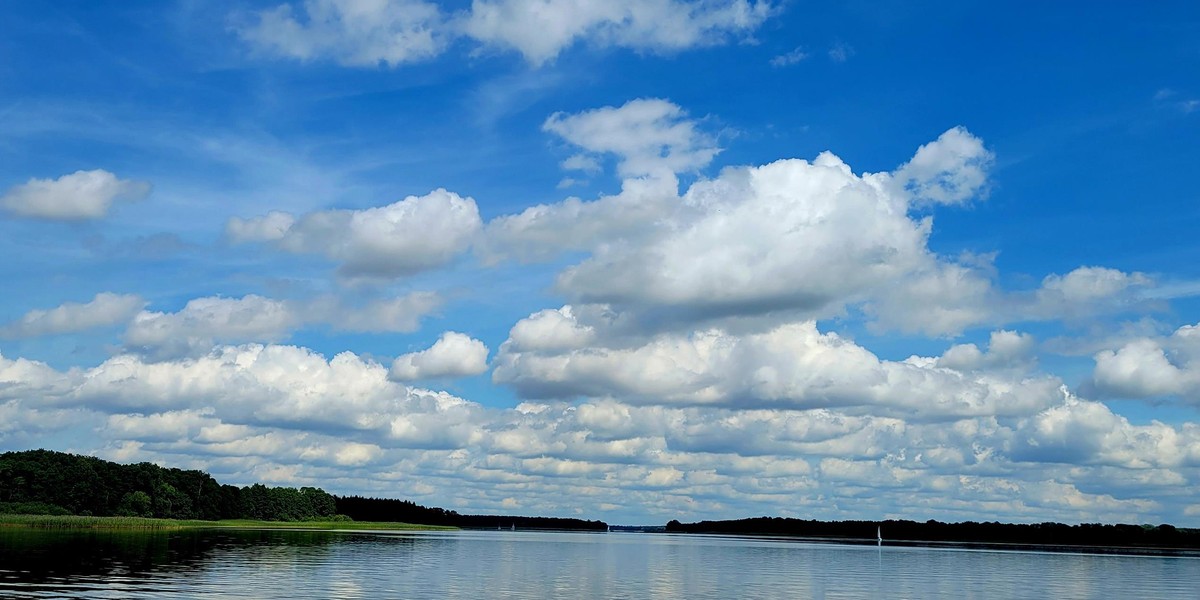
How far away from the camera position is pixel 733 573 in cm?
10694

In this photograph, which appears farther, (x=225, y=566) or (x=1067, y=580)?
(x=1067, y=580)

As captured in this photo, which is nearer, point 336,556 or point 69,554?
point 69,554

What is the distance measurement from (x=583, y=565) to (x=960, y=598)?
4427cm

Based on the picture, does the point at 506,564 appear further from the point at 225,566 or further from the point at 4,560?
the point at 4,560

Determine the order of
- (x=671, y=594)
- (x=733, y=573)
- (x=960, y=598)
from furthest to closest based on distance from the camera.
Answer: (x=733, y=573) < (x=960, y=598) < (x=671, y=594)

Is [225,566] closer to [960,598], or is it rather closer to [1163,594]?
[960,598]

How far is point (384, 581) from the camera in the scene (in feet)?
263

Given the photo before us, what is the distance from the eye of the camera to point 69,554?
9562cm

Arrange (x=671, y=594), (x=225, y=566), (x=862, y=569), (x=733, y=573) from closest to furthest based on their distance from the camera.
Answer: (x=671, y=594), (x=225, y=566), (x=733, y=573), (x=862, y=569)

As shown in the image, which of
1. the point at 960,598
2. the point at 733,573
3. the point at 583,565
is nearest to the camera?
the point at 960,598

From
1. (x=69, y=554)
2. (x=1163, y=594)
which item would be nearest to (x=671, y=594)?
(x=1163, y=594)

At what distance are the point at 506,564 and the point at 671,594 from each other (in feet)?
125

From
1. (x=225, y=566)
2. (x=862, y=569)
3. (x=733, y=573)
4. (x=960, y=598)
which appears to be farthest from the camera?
(x=862, y=569)

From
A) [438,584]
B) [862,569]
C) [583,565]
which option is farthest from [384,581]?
[862,569]
